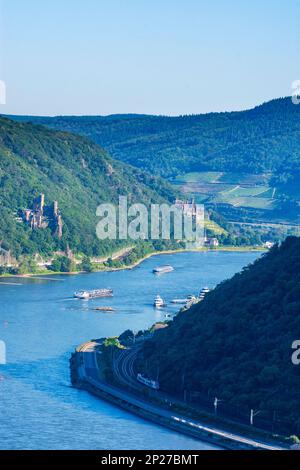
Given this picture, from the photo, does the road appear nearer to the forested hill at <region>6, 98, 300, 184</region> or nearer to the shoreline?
the shoreline

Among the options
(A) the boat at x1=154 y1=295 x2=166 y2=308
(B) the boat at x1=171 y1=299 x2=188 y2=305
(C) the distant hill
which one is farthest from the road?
(C) the distant hill

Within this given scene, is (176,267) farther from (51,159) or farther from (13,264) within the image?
(51,159)

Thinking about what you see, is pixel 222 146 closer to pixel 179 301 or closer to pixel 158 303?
pixel 179 301

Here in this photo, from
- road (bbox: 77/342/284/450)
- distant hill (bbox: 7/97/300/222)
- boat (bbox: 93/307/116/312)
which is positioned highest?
distant hill (bbox: 7/97/300/222)

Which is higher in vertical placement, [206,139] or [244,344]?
[206,139]

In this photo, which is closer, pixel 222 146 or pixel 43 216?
pixel 43 216

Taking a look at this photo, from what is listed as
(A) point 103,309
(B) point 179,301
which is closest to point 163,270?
(B) point 179,301
